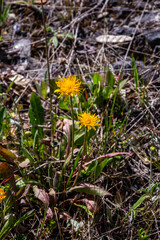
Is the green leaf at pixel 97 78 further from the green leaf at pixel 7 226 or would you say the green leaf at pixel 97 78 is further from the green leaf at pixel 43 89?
the green leaf at pixel 7 226

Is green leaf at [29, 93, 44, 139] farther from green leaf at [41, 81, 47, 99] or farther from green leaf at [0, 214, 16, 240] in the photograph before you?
green leaf at [0, 214, 16, 240]

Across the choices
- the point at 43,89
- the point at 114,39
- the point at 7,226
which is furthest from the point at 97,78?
the point at 7,226

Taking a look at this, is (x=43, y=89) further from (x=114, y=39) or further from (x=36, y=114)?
(x=114, y=39)

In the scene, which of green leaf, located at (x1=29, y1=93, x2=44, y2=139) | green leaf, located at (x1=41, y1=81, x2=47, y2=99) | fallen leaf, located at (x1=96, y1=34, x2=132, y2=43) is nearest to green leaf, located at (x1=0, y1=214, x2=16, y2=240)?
green leaf, located at (x1=29, y1=93, x2=44, y2=139)

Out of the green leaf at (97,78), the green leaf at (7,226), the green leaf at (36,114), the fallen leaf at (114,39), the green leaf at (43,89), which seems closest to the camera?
the green leaf at (7,226)

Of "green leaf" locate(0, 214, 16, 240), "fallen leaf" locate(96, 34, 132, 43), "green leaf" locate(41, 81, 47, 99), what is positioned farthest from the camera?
"fallen leaf" locate(96, 34, 132, 43)

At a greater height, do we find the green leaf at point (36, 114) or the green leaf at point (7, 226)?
the green leaf at point (36, 114)

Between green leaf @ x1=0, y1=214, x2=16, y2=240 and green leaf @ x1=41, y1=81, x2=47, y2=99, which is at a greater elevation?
green leaf @ x1=41, y1=81, x2=47, y2=99

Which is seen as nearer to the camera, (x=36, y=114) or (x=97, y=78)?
(x=36, y=114)

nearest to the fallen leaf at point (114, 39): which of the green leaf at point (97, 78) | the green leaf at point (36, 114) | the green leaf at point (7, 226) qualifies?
the green leaf at point (97, 78)

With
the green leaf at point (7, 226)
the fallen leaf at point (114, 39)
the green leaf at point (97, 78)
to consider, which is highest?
the fallen leaf at point (114, 39)

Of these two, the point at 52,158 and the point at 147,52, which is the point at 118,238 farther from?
the point at 147,52
